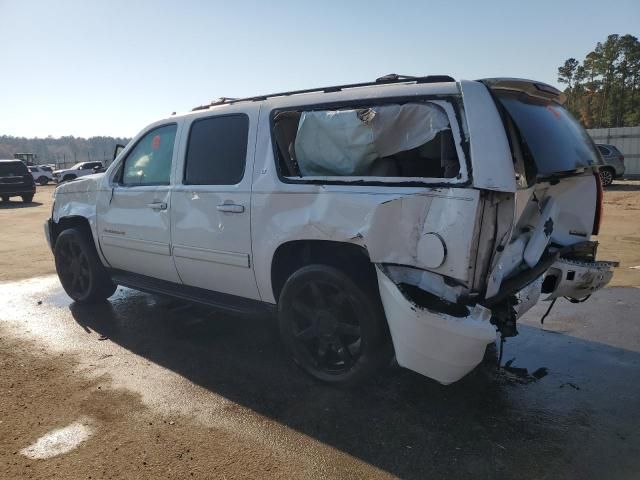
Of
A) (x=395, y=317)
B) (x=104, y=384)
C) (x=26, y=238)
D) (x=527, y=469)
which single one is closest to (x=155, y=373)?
(x=104, y=384)

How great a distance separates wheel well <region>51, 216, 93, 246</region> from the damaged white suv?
3.91 feet

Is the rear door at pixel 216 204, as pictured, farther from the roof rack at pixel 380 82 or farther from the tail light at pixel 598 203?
the tail light at pixel 598 203

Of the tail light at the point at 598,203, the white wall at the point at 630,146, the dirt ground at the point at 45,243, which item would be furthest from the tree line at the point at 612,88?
the tail light at the point at 598,203

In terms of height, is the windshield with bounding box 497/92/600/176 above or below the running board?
above

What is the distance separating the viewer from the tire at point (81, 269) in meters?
5.46

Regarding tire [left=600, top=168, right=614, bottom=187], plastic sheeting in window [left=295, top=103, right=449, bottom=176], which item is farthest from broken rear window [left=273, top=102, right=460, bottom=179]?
tire [left=600, top=168, right=614, bottom=187]

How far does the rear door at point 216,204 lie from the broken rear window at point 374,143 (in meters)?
0.41

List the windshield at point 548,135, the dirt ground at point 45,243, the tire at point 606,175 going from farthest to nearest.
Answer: the tire at point 606,175
the dirt ground at point 45,243
the windshield at point 548,135

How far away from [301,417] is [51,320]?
134 inches

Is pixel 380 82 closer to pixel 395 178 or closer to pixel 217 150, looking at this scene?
pixel 395 178

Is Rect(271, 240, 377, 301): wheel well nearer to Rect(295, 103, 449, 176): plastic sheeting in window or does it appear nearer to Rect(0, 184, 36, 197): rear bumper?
Rect(295, 103, 449, 176): plastic sheeting in window

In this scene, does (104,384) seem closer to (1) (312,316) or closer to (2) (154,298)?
(1) (312,316)

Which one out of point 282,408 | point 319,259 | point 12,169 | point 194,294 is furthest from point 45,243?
point 12,169

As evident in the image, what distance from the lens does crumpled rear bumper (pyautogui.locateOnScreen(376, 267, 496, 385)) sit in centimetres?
268
